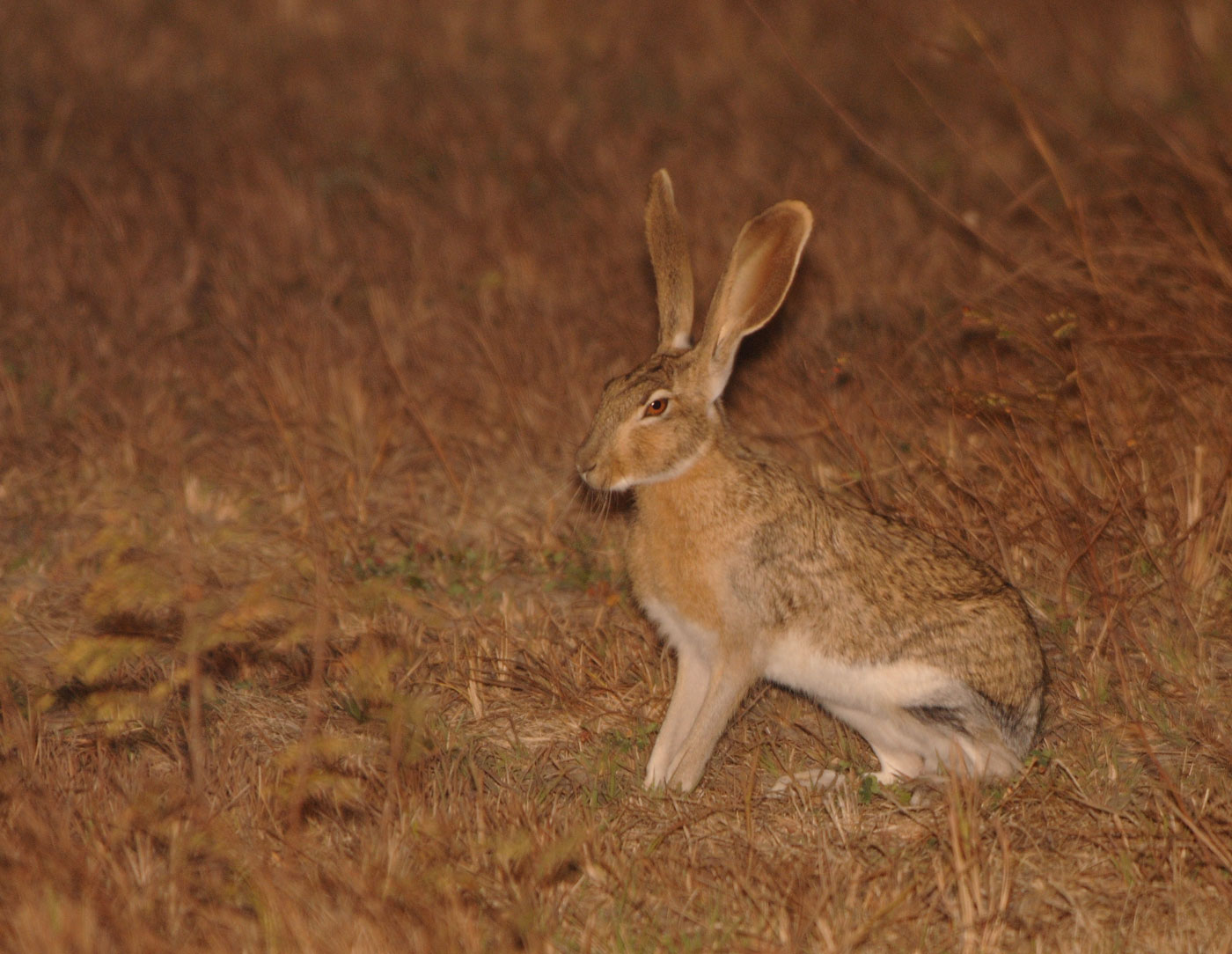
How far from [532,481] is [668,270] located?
1.70 m

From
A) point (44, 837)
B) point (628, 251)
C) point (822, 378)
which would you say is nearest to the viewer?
point (44, 837)

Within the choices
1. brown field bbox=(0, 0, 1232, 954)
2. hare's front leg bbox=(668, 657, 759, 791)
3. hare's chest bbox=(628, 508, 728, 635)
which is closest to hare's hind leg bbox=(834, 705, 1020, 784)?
brown field bbox=(0, 0, 1232, 954)

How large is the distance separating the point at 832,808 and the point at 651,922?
743mm

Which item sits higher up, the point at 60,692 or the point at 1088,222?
the point at 60,692

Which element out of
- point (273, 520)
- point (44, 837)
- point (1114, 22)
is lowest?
point (1114, 22)

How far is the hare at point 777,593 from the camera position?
403cm

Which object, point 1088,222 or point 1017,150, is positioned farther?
point 1017,150

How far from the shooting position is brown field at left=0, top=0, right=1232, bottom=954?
336cm

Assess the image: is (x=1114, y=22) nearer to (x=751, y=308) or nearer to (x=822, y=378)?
(x=822, y=378)

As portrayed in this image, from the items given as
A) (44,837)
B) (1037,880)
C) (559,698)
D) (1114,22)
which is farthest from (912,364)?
(1114,22)

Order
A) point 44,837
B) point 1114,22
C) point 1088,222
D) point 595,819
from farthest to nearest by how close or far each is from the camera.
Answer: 1. point 1114,22
2. point 1088,222
3. point 595,819
4. point 44,837

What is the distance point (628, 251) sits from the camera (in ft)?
25.1

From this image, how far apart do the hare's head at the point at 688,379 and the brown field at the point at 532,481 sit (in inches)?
32.1

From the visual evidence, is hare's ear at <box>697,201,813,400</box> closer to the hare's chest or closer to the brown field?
the hare's chest
